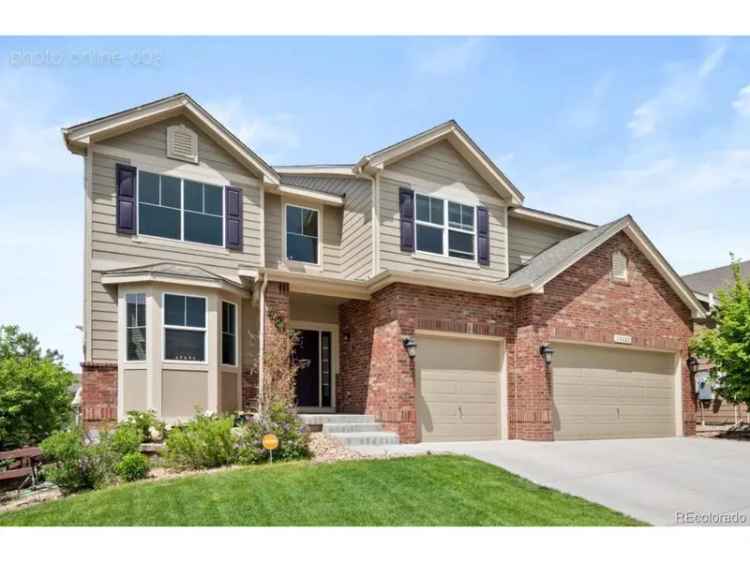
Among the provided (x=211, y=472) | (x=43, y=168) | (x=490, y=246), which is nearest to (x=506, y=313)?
(x=490, y=246)

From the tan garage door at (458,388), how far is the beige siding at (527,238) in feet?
13.3

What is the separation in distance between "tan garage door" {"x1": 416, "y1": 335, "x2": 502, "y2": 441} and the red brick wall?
6053mm

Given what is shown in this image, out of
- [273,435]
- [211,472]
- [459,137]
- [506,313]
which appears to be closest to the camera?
[211,472]

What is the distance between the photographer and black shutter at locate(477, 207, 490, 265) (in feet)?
54.6

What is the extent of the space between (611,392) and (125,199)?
11744 mm

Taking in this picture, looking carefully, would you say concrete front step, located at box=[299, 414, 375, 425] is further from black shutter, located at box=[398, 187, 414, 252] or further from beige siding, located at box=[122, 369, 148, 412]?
black shutter, located at box=[398, 187, 414, 252]

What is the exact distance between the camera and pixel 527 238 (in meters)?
18.6

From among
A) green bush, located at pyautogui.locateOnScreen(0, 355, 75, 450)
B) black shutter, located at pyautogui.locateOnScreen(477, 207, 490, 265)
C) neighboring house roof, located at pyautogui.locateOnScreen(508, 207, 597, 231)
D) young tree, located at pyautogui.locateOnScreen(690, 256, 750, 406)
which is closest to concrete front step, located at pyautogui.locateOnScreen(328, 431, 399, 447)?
black shutter, located at pyautogui.locateOnScreen(477, 207, 490, 265)

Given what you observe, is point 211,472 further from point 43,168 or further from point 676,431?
point 676,431

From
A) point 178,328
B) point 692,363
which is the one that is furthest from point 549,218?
point 178,328

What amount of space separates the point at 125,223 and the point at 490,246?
8724mm

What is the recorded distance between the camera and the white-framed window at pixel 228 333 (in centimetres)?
1404

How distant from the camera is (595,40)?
11.4 meters

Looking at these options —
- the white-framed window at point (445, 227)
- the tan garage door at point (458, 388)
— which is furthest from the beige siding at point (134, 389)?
the white-framed window at point (445, 227)
